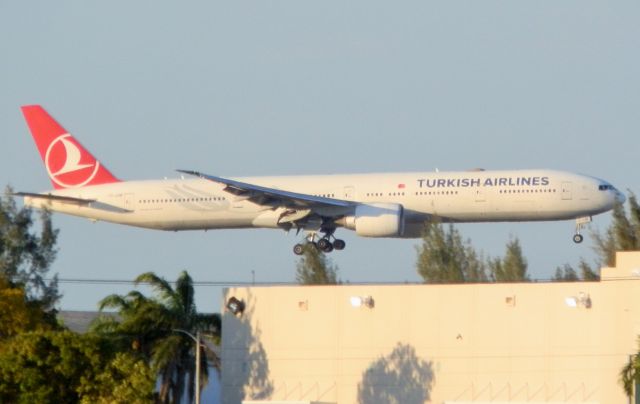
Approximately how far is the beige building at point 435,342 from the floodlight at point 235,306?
6.0 inches

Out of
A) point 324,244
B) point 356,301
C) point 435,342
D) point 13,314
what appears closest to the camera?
point 435,342

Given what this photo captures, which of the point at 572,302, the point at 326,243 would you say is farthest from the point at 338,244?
the point at 572,302

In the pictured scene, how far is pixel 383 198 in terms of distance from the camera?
7169 cm

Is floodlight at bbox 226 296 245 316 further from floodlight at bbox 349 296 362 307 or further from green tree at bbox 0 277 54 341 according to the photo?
green tree at bbox 0 277 54 341

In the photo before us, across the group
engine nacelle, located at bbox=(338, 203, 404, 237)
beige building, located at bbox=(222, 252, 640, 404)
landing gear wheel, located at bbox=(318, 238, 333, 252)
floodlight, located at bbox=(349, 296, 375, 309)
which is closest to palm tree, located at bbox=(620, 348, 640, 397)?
beige building, located at bbox=(222, 252, 640, 404)

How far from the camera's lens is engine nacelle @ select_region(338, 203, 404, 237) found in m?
70.1

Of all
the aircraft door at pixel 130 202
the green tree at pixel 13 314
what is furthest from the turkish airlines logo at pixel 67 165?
the green tree at pixel 13 314

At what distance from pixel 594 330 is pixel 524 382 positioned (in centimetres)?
282

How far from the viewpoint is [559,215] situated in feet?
228

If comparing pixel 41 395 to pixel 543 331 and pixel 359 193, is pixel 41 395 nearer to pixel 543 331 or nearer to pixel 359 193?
pixel 543 331

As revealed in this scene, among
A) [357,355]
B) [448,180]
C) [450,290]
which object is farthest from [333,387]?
[448,180]

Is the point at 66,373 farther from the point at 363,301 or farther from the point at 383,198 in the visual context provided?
the point at 383,198

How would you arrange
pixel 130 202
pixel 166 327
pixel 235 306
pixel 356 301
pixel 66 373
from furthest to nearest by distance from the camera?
pixel 130 202 < pixel 166 327 < pixel 235 306 < pixel 356 301 < pixel 66 373

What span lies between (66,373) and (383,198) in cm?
2041
